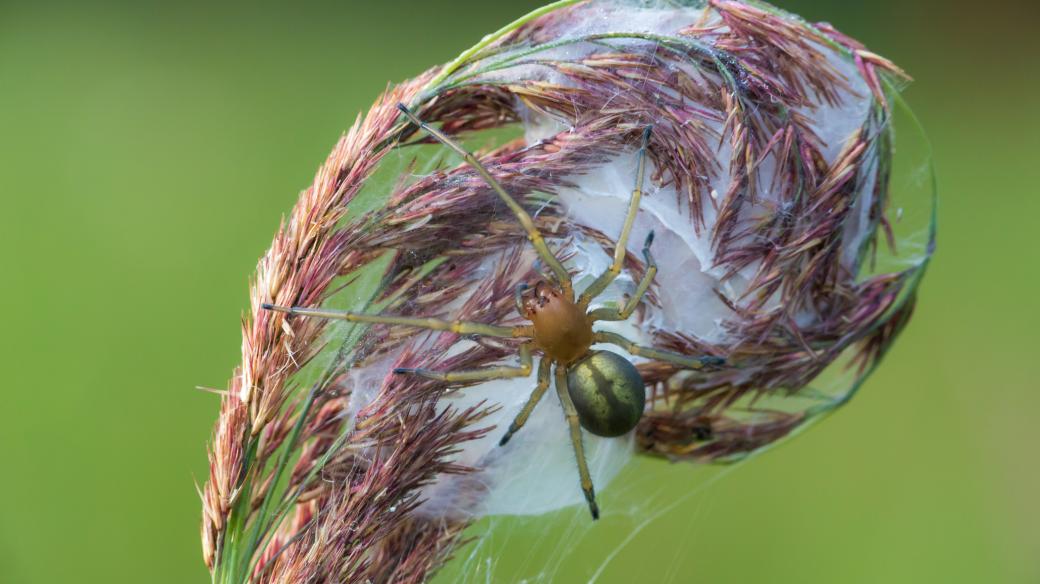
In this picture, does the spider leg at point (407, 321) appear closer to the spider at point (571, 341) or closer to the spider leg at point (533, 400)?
the spider at point (571, 341)

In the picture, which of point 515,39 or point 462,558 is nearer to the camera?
point 515,39

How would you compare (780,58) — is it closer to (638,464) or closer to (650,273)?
(650,273)

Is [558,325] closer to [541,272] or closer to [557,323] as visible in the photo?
[557,323]

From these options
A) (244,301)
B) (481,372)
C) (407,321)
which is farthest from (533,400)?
(244,301)

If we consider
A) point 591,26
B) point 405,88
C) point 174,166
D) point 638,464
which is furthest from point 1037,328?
point 174,166

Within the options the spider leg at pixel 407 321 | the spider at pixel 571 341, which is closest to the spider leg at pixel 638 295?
the spider at pixel 571 341

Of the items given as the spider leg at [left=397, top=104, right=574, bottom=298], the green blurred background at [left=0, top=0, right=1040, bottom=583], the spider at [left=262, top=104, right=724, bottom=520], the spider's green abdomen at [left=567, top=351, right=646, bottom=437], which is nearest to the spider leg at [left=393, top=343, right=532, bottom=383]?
the spider at [left=262, top=104, right=724, bottom=520]

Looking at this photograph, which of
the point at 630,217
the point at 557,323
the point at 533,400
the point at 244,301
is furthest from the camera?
the point at 244,301
